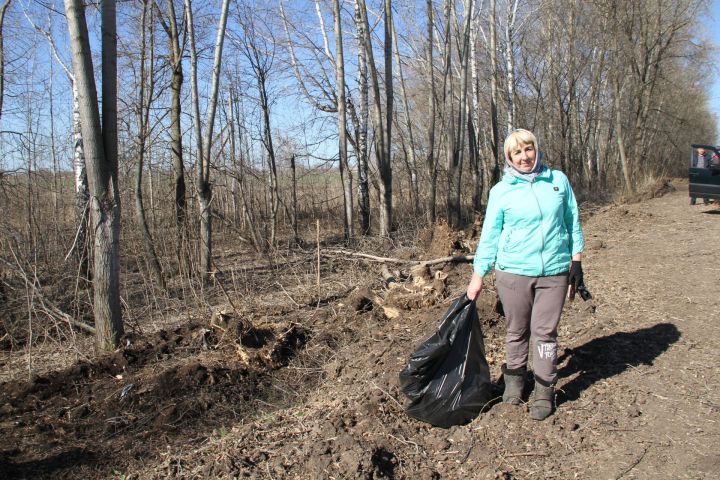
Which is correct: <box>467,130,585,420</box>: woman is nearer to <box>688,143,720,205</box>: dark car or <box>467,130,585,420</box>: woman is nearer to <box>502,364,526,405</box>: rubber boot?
<box>502,364,526,405</box>: rubber boot

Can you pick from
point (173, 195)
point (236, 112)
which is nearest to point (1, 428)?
point (173, 195)

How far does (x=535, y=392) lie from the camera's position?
3115mm

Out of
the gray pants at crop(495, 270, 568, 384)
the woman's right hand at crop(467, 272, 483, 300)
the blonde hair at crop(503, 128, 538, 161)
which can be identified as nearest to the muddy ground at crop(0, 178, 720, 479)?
the gray pants at crop(495, 270, 568, 384)

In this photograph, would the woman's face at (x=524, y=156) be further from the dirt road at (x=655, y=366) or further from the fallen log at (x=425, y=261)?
the fallen log at (x=425, y=261)

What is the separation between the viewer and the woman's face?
9.34 ft

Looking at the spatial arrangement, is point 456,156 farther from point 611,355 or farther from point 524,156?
point 524,156

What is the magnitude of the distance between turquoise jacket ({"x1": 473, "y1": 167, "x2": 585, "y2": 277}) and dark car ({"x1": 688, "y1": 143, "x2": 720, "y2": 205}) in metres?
9.98

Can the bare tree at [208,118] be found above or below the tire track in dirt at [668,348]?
above

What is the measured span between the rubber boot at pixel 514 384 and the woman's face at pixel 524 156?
3.93 ft

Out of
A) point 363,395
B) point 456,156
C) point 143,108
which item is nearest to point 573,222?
point 363,395

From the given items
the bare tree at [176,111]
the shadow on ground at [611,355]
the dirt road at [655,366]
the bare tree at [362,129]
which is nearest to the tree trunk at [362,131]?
the bare tree at [362,129]

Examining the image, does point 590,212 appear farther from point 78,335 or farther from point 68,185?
point 68,185

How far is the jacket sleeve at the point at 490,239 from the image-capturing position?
3000 mm

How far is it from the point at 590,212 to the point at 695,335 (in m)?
10.6
